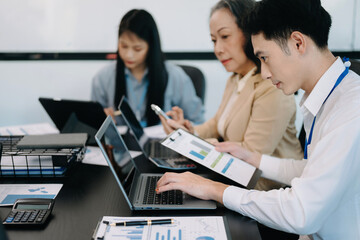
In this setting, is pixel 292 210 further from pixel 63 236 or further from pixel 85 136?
pixel 85 136

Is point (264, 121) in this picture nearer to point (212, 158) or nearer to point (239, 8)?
point (212, 158)

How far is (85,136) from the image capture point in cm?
128

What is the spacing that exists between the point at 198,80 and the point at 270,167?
1139 millimetres

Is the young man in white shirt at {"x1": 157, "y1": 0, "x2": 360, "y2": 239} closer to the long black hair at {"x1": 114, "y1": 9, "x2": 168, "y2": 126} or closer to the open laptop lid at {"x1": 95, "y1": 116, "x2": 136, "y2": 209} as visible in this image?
the open laptop lid at {"x1": 95, "y1": 116, "x2": 136, "y2": 209}

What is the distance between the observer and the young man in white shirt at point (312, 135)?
32.2 inches

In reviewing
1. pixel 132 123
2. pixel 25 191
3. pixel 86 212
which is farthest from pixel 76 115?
pixel 86 212

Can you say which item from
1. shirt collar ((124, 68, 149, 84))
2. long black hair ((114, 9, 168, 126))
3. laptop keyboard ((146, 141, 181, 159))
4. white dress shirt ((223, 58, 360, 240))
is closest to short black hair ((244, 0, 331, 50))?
white dress shirt ((223, 58, 360, 240))

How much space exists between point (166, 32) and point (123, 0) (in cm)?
42

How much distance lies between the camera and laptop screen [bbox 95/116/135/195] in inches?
37.8

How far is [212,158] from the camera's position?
1.22 metres

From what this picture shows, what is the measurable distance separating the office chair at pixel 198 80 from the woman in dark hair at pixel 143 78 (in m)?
0.04

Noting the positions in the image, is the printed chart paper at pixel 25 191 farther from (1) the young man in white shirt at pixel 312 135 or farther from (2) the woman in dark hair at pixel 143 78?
(2) the woman in dark hair at pixel 143 78

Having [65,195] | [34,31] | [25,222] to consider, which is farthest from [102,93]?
[25,222]

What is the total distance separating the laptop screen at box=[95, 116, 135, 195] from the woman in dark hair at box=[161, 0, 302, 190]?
1.59 feet
